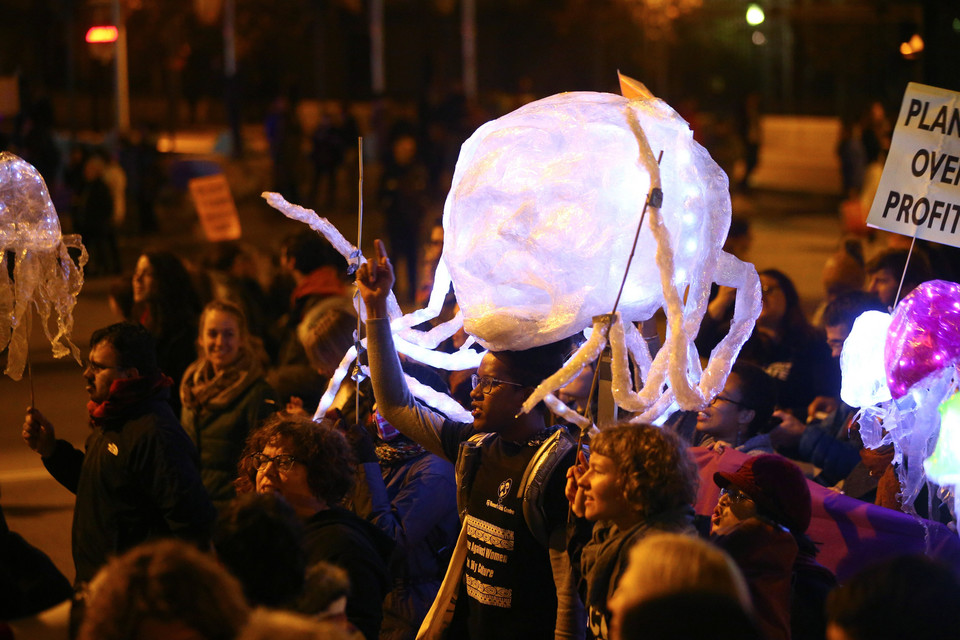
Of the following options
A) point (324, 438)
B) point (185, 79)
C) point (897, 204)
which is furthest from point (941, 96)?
point (185, 79)

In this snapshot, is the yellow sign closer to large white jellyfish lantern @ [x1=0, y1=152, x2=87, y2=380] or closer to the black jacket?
large white jellyfish lantern @ [x1=0, y1=152, x2=87, y2=380]

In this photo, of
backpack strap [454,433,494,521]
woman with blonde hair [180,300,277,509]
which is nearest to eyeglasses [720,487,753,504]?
backpack strap [454,433,494,521]

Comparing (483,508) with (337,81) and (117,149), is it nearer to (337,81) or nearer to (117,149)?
(117,149)

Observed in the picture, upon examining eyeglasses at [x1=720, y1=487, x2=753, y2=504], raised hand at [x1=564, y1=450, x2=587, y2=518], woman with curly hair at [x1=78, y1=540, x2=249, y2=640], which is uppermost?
woman with curly hair at [x1=78, y1=540, x2=249, y2=640]

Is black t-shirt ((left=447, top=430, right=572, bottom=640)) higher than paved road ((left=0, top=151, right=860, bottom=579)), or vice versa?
black t-shirt ((left=447, top=430, right=572, bottom=640))

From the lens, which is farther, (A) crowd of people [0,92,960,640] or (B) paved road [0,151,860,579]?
(B) paved road [0,151,860,579]

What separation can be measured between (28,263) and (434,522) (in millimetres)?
1956

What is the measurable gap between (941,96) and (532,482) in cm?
263

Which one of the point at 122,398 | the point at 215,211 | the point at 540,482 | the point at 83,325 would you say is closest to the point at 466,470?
the point at 540,482

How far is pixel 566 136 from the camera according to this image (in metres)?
3.74

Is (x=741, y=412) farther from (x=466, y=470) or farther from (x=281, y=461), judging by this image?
(x=281, y=461)

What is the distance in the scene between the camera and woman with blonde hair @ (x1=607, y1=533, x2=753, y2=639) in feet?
7.98

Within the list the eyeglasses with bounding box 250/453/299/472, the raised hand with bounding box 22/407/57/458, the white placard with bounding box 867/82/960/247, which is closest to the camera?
the eyeglasses with bounding box 250/453/299/472

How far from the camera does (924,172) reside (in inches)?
193
